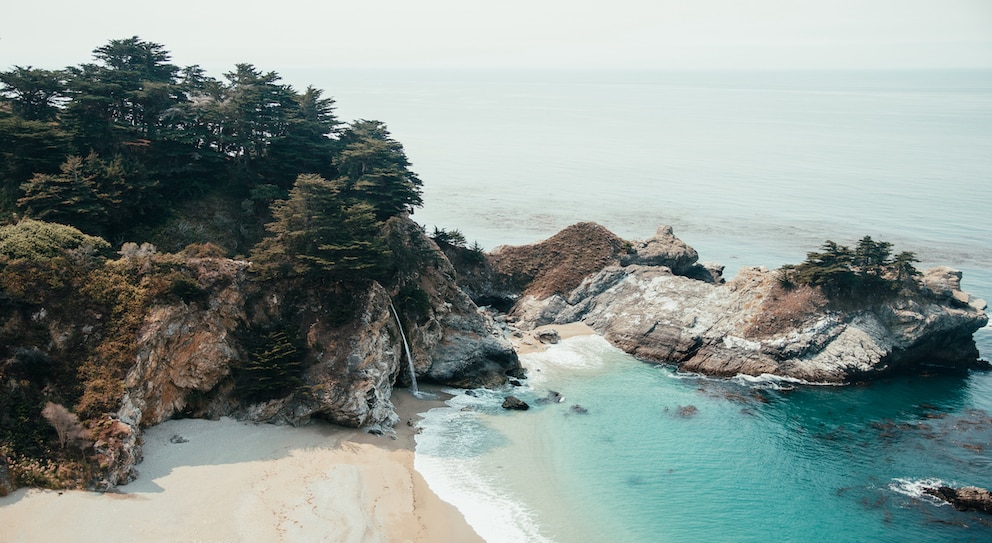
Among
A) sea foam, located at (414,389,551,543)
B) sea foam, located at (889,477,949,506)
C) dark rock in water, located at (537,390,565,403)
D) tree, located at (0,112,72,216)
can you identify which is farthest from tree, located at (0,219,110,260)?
sea foam, located at (889,477,949,506)

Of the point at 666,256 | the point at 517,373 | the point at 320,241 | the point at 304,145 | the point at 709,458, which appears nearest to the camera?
the point at 709,458

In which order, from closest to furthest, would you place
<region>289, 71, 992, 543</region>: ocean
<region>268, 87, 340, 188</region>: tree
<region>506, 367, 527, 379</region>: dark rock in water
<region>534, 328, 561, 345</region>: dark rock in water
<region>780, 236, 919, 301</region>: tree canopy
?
1. <region>289, 71, 992, 543</region>: ocean
2. <region>506, 367, 527, 379</region>: dark rock in water
3. <region>780, 236, 919, 301</region>: tree canopy
4. <region>268, 87, 340, 188</region>: tree
5. <region>534, 328, 561, 345</region>: dark rock in water

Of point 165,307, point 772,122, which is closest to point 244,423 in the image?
point 165,307

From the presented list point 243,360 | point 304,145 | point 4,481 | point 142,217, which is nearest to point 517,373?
point 243,360

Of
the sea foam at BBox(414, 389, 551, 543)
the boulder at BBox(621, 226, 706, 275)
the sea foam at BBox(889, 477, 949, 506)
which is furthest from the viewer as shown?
the boulder at BBox(621, 226, 706, 275)

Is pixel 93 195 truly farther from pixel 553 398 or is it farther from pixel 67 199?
pixel 553 398

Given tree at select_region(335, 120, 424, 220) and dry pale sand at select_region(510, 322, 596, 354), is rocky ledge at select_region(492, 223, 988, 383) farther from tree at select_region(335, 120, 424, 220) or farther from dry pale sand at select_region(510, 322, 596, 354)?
tree at select_region(335, 120, 424, 220)

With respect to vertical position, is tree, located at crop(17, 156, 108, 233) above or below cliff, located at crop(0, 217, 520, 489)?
above
